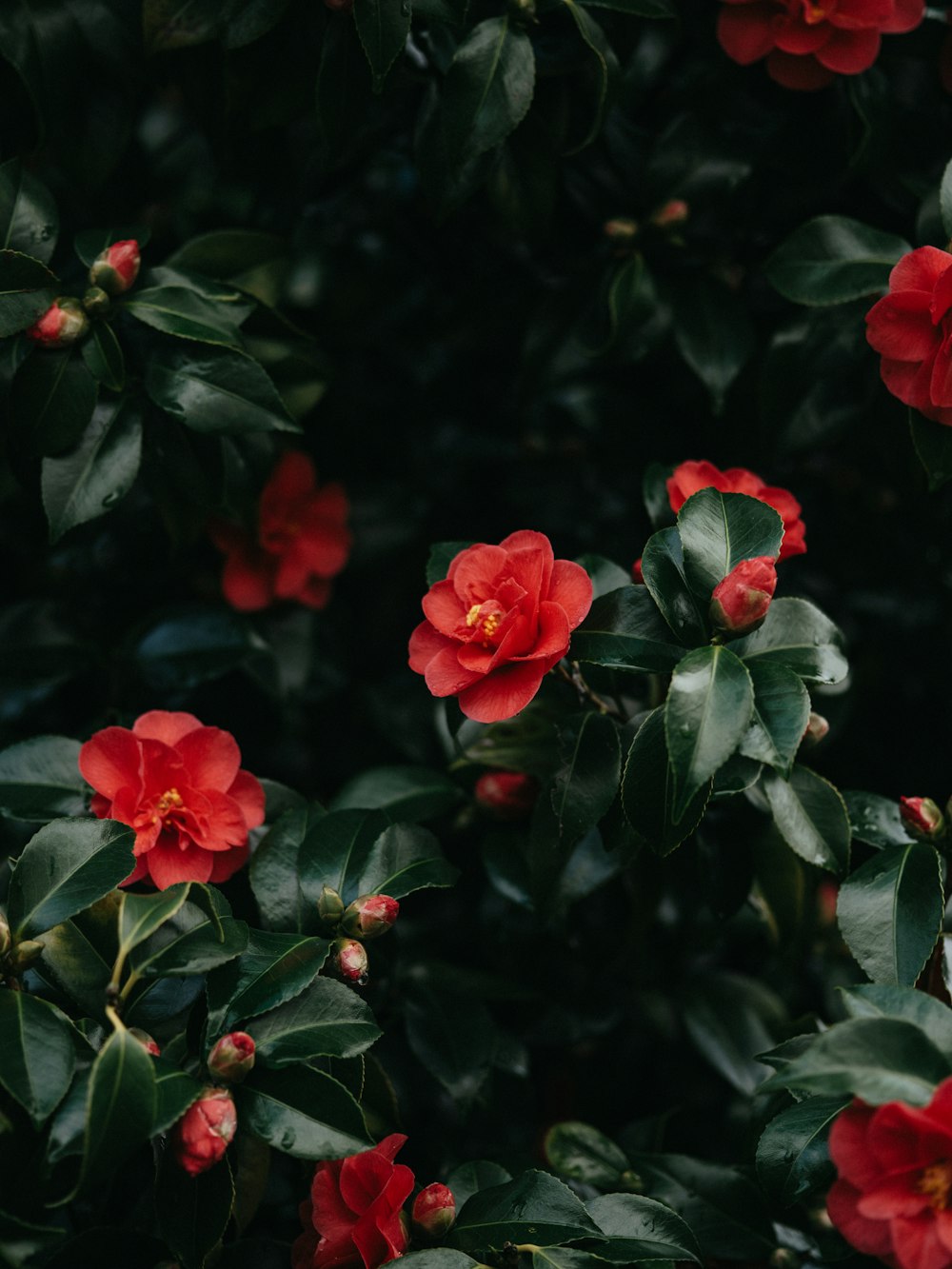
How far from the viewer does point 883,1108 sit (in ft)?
2.41

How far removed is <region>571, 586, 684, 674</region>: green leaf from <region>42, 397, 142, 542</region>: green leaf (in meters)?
0.50

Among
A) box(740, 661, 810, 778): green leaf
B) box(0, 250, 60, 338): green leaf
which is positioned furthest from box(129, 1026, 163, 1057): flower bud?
box(0, 250, 60, 338): green leaf

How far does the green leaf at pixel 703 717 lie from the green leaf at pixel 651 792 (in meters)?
0.04

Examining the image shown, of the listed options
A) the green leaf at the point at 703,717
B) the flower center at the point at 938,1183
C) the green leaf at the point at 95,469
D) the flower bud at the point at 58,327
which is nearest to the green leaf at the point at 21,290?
the flower bud at the point at 58,327

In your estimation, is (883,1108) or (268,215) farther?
(268,215)

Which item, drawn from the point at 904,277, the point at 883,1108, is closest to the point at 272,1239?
the point at 883,1108

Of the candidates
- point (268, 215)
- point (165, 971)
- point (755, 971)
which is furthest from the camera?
point (755, 971)

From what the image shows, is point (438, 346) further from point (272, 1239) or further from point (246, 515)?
point (272, 1239)

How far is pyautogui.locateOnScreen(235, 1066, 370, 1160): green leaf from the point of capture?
869 millimetres

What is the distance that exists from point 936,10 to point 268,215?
2.78 ft

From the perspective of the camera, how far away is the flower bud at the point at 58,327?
1.12m

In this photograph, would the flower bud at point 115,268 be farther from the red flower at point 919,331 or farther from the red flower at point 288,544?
the red flower at point 919,331

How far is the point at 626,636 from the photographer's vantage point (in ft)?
3.26

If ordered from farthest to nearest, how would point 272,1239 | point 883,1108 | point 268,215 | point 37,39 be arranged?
point 268,215 → point 37,39 → point 272,1239 → point 883,1108
